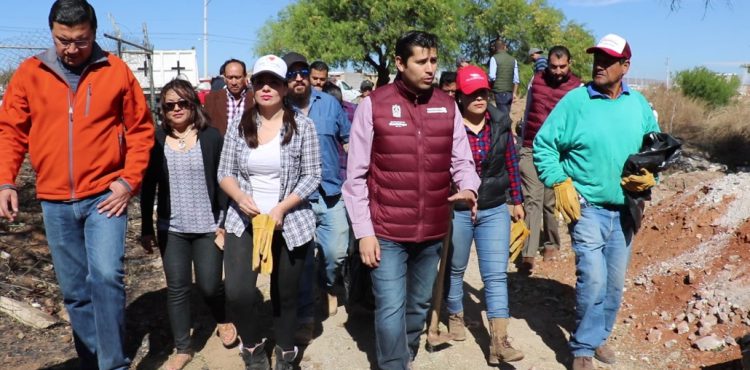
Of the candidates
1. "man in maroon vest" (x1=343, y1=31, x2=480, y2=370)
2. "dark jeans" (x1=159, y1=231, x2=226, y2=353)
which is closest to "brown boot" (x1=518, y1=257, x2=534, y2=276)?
"man in maroon vest" (x1=343, y1=31, x2=480, y2=370)

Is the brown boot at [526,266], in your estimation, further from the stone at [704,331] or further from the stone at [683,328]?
the stone at [704,331]

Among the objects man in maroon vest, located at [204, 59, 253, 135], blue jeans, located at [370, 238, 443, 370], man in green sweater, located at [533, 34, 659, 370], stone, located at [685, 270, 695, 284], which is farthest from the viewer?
man in maroon vest, located at [204, 59, 253, 135]

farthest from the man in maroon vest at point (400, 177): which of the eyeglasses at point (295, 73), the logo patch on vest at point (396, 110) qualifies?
the eyeglasses at point (295, 73)

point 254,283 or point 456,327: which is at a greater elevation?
point 254,283

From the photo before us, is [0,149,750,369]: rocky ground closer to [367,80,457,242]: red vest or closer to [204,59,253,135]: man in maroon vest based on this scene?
[367,80,457,242]: red vest

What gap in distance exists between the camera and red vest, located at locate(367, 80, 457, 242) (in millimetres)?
3410

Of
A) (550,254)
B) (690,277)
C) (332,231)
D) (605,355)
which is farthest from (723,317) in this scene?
(332,231)

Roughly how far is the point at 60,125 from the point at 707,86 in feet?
73.1

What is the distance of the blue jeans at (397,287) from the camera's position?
354 cm

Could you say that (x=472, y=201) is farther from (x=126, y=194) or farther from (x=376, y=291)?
(x=126, y=194)

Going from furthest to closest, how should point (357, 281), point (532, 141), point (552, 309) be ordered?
point (532, 141)
point (552, 309)
point (357, 281)

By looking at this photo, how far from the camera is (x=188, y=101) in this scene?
407cm

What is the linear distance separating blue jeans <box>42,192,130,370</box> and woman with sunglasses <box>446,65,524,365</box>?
2.16 meters

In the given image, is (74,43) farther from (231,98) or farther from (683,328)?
(683,328)
